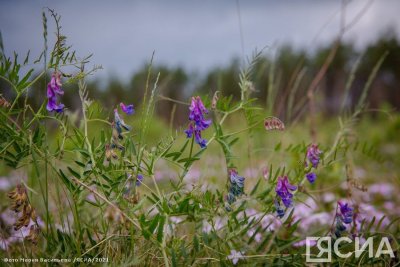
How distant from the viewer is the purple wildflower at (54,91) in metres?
1.30

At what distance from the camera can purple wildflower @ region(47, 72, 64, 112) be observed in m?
1.30

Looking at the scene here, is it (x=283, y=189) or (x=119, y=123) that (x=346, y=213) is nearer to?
(x=283, y=189)

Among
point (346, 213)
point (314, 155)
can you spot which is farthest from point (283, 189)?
point (346, 213)

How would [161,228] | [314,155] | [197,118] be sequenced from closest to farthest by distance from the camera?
[161,228], [197,118], [314,155]

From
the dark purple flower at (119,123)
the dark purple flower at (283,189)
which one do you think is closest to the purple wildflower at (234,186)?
the dark purple flower at (283,189)

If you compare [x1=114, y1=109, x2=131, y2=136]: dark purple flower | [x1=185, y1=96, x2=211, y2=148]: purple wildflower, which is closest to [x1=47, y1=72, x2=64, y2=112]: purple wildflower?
[x1=114, y1=109, x2=131, y2=136]: dark purple flower

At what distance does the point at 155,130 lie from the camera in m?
8.27

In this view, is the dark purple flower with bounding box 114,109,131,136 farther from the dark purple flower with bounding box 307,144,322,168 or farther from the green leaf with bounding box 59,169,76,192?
the dark purple flower with bounding box 307,144,322,168

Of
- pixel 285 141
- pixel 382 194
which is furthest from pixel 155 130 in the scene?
pixel 382 194

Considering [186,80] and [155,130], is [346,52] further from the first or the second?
[155,130]

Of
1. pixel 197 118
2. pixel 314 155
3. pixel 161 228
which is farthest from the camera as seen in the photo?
pixel 314 155

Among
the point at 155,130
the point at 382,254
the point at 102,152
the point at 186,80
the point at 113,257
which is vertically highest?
the point at 102,152

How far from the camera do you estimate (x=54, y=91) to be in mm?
1313

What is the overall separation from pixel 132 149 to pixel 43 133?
319mm
